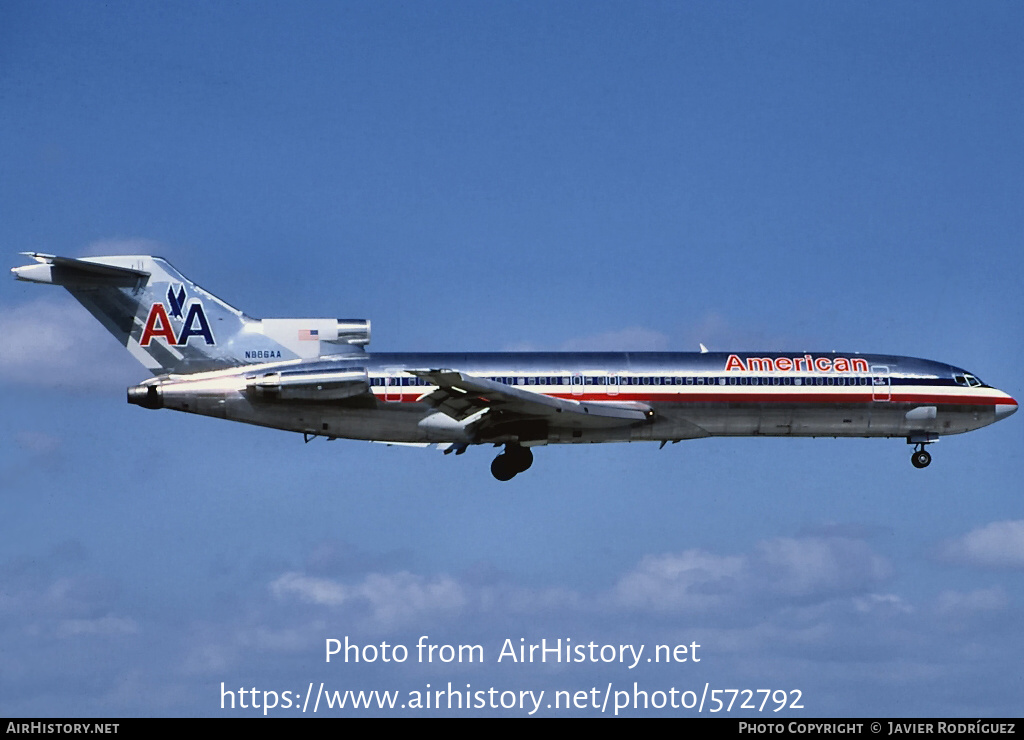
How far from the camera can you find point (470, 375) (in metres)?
39.3

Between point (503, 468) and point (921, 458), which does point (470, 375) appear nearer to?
point (503, 468)

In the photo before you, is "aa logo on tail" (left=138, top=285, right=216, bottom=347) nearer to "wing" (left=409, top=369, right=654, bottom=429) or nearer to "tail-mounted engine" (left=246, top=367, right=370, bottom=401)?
"tail-mounted engine" (left=246, top=367, right=370, bottom=401)

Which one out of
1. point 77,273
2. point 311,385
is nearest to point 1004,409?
point 311,385

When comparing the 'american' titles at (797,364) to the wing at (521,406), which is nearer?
the wing at (521,406)

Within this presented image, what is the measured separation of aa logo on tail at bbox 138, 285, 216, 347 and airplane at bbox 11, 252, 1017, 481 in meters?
0.03

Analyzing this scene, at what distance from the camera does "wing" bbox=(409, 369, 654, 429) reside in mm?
38219

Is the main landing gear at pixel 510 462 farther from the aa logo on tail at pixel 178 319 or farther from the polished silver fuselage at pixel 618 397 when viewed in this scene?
the aa logo on tail at pixel 178 319

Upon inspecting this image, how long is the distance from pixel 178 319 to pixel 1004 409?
27.0 metres

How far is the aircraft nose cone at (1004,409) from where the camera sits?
42844 millimetres

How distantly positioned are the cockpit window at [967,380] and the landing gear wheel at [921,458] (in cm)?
254

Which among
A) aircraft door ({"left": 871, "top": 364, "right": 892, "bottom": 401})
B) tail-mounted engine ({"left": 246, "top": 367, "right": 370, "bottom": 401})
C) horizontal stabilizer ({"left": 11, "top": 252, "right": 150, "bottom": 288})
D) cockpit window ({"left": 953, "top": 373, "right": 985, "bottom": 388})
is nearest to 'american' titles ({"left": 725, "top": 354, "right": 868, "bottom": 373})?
aircraft door ({"left": 871, "top": 364, "right": 892, "bottom": 401})

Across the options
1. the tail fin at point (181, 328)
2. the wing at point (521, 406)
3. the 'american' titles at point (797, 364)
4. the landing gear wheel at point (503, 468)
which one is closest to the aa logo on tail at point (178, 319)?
the tail fin at point (181, 328)
